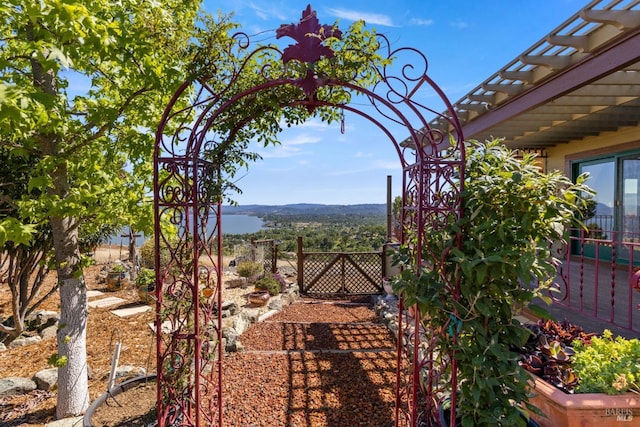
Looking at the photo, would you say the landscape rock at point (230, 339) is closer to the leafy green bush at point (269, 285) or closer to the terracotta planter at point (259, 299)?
the terracotta planter at point (259, 299)

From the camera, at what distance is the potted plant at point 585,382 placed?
2096 mm

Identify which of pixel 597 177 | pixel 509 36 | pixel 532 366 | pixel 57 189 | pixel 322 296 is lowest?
pixel 322 296

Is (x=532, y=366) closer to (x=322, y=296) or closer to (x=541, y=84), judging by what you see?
(x=541, y=84)

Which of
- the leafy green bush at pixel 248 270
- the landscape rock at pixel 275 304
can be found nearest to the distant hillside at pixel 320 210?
the leafy green bush at pixel 248 270

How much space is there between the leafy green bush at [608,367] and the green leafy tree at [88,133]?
3.42 m

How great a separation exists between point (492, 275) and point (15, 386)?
4743mm

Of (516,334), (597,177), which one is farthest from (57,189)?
(597,177)

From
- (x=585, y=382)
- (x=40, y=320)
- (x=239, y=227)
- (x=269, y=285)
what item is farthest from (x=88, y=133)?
(x=239, y=227)

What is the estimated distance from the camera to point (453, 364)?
6.77 ft

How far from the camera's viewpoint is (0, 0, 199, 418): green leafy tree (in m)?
2.47

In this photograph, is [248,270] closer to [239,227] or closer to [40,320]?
[40,320]

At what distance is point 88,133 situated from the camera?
10.3 ft

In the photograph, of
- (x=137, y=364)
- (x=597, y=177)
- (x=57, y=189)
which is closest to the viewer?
(x=57, y=189)

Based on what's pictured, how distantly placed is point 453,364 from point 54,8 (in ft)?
9.26
